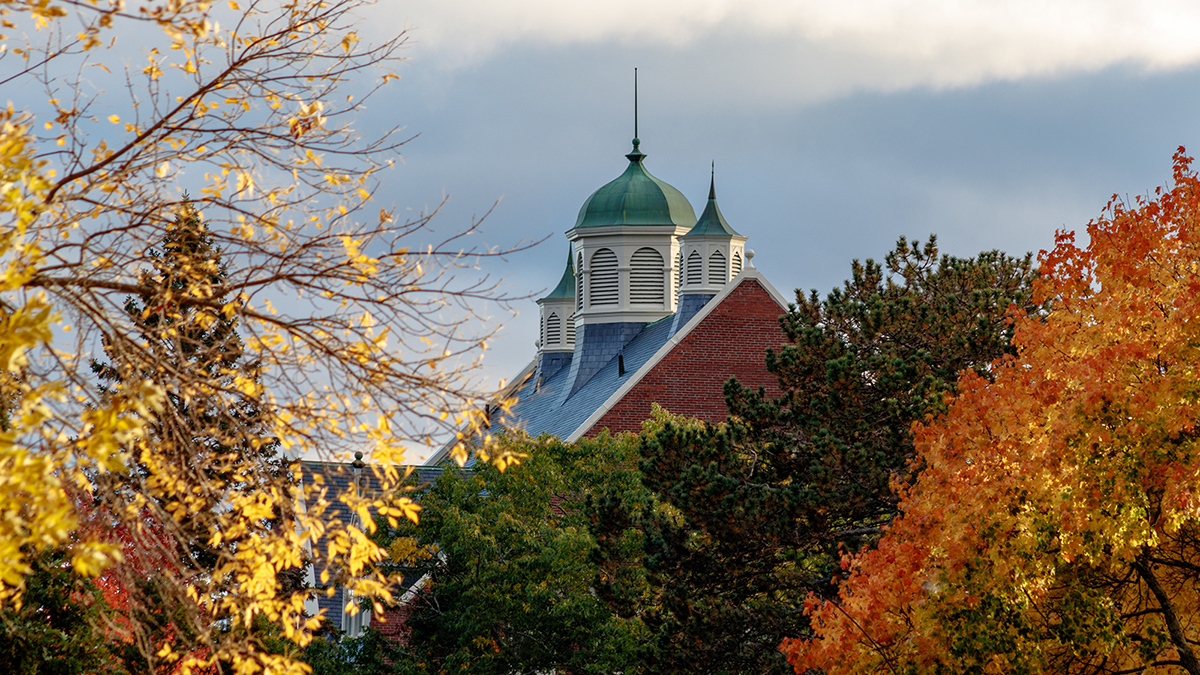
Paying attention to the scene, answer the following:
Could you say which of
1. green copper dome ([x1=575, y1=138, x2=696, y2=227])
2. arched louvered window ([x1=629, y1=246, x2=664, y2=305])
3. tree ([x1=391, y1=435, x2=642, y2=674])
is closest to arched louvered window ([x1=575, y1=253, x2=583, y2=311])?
green copper dome ([x1=575, y1=138, x2=696, y2=227])

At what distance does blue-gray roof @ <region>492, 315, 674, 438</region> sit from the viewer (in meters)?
41.5

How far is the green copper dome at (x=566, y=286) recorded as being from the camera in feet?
198

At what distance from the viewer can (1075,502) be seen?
13594 mm

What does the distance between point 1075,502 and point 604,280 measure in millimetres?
36172

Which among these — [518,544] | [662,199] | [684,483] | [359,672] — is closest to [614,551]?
[684,483]

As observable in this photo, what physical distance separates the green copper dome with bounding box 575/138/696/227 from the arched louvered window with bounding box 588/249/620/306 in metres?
1.19

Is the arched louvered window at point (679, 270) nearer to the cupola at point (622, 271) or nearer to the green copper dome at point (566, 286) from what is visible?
the cupola at point (622, 271)

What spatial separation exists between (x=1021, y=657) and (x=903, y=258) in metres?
9.79

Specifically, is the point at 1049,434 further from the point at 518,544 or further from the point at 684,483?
the point at 518,544

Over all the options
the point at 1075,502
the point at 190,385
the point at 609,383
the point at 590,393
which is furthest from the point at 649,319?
the point at 190,385

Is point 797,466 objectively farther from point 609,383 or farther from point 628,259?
point 628,259

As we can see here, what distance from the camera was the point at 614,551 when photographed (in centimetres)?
2222

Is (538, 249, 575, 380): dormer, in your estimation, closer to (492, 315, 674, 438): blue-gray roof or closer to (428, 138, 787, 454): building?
(428, 138, 787, 454): building

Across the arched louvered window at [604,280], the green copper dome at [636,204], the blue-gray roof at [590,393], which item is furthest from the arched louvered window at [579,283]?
the blue-gray roof at [590,393]
